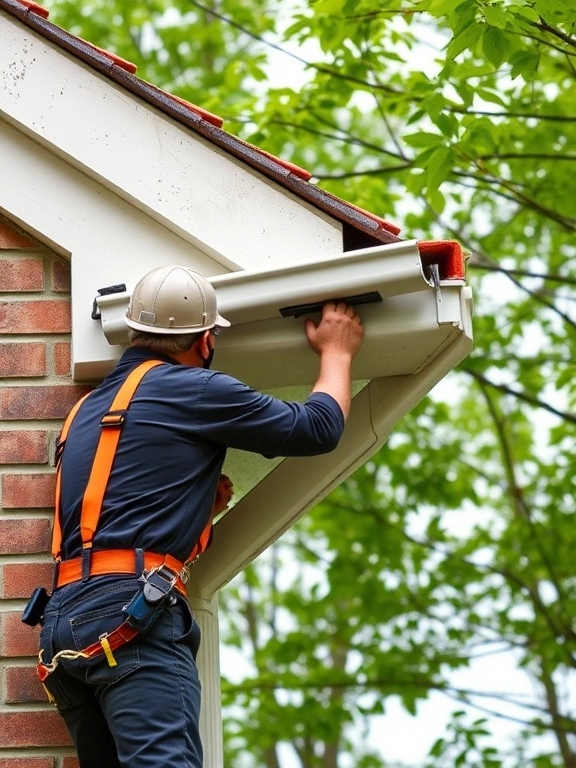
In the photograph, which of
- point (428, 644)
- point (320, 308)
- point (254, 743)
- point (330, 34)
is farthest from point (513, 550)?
point (320, 308)

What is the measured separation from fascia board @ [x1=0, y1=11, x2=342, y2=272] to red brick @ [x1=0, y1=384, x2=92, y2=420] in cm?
59

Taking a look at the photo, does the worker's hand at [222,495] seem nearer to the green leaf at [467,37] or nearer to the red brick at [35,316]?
the red brick at [35,316]

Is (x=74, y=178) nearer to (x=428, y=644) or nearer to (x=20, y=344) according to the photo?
(x=20, y=344)

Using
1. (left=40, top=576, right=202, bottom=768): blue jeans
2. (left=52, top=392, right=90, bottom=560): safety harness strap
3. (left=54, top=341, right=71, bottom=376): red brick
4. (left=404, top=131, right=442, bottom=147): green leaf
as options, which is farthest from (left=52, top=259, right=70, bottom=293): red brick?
(left=404, top=131, right=442, bottom=147): green leaf

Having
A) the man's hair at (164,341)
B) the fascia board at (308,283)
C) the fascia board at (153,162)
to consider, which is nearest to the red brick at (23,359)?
the fascia board at (308,283)

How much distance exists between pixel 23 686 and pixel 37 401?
2.69 ft

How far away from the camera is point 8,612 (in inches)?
127

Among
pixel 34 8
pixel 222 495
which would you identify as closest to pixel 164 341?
pixel 222 495

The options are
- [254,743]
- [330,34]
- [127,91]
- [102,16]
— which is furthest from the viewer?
[102,16]

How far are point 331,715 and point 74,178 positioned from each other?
659cm

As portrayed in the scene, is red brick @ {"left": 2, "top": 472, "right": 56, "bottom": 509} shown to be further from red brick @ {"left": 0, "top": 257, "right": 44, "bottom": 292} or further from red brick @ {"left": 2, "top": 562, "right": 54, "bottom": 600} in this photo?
red brick @ {"left": 0, "top": 257, "right": 44, "bottom": 292}

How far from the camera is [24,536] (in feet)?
10.8

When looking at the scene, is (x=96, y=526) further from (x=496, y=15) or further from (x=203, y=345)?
(x=496, y=15)

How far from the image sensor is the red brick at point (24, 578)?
323 centimetres
